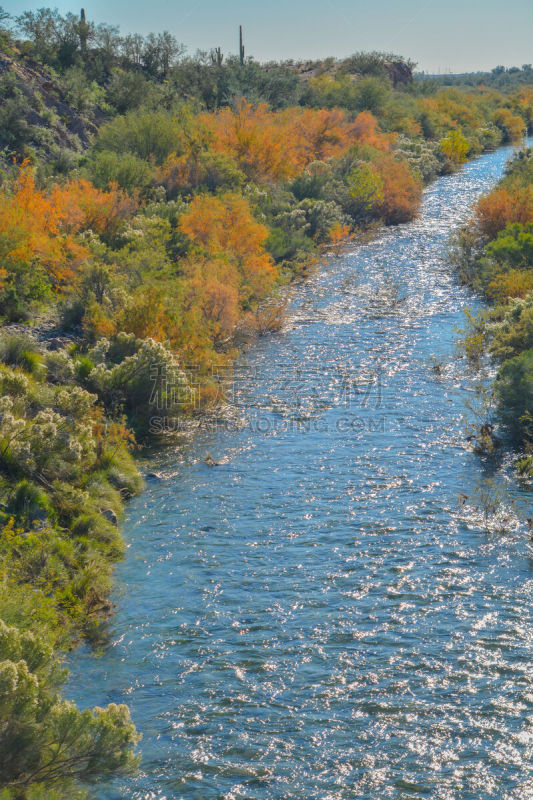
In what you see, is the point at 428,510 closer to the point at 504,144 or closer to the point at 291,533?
the point at 291,533

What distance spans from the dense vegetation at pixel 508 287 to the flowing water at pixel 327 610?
1.62m

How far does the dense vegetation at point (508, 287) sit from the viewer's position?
2036cm

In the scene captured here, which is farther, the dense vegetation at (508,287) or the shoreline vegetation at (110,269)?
the dense vegetation at (508,287)

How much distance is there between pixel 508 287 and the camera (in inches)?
1203

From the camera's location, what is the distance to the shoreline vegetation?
11.6m

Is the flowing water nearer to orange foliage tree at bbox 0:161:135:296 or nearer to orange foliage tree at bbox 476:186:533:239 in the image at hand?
orange foliage tree at bbox 0:161:135:296

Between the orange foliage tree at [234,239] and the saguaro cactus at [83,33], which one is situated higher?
the saguaro cactus at [83,33]

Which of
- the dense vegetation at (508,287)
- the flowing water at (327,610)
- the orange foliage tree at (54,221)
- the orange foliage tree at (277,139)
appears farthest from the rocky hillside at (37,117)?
the flowing water at (327,610)

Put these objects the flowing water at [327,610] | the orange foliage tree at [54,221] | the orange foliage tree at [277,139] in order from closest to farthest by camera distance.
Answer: the flowing water at [327,610]
the orange foliage tree at [54,221]
the orange foliage tree at [277,139]

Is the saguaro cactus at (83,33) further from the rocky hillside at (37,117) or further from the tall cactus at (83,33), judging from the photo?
the rocky hillside at (37,117)

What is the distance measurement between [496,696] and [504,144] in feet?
295

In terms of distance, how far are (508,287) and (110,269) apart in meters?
15.4

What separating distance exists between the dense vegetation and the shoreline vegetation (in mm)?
183

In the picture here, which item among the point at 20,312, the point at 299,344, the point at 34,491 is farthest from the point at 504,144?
the point at 34,491
